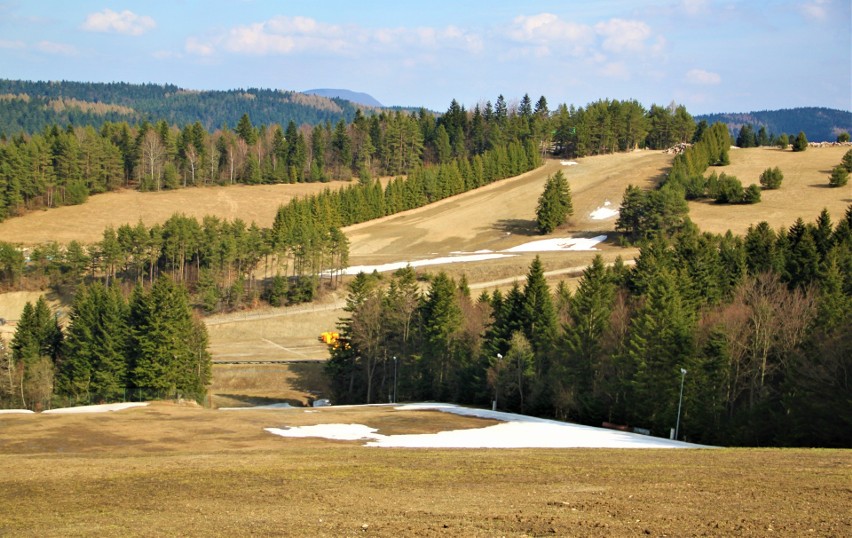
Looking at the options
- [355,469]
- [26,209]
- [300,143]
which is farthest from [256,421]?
[300,143]

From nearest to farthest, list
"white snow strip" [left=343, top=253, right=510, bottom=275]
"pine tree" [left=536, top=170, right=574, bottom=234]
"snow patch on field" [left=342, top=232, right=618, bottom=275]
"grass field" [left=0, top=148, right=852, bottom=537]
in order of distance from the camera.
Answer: "grass field" [left=0, top=148, right=852, bottom=537], "white snow strip" [left=343, top=253, right=510, bottom=275], "snow patch on field" [left=342, top=232, right=618, bottom=275], "pine tree" [left=536, top=170, right=574, bottom=234]

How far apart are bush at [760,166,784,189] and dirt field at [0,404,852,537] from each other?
92.8 m

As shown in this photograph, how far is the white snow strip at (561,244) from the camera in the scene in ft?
315

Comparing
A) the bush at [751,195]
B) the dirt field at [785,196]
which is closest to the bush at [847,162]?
the dirt field at [785,196]

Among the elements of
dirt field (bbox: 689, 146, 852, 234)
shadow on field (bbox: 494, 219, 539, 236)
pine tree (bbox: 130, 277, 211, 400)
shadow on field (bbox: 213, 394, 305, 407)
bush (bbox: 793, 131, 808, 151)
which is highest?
bush (bbox: 793, 131, 808, 151)

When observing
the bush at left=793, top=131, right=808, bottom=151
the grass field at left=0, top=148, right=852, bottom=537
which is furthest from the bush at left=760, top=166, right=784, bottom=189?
the grass field at left=0, top=148, right=852, bottom=537

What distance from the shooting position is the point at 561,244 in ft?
323

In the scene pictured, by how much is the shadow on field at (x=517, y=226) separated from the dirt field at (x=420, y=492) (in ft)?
270

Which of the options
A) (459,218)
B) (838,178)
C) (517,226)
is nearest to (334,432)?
(517,226)

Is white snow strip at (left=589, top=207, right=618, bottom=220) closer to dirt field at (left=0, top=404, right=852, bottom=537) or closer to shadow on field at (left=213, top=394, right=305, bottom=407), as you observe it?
shadow on field at (left=213, top=394, right=305, bottom=407)

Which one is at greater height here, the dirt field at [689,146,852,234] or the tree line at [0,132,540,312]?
the dirt field at [689,146,852,234]

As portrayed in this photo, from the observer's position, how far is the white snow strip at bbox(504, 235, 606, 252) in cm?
9600

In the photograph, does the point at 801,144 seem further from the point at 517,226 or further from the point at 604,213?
the point at 517,226

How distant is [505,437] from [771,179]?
89291 millimetres
